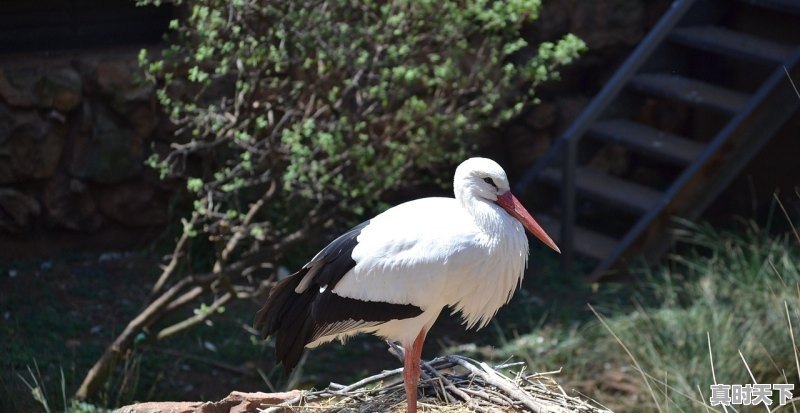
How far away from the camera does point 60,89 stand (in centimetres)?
651

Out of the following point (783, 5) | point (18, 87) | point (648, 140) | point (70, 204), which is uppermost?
point (18, 87)

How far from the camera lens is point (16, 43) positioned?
21.4ft

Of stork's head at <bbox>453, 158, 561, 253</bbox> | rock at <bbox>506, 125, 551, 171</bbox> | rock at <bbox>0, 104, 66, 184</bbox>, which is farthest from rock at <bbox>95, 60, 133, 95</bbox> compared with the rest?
stork's head at <bbox>453, 158, 561, 253</bbox>

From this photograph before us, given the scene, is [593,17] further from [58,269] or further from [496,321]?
[58,269]

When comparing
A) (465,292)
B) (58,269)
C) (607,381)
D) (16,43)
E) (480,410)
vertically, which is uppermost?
(16,43)

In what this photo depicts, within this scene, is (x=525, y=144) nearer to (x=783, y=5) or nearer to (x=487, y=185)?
(x=783, y=5)

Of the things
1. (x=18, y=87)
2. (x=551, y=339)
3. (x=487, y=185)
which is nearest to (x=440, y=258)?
(x=487, y=185)

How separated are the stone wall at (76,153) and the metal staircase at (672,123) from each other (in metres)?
2.33

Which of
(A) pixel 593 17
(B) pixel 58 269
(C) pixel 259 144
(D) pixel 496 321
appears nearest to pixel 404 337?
(C) pixel 259 144

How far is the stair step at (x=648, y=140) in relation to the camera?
7024 millimetres

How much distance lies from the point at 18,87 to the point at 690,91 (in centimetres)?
388

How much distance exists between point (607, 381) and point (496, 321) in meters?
0.88

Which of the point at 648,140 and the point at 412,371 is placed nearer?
the point at 412,371

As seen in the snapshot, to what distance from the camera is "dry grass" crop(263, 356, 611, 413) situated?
401 centimetres
